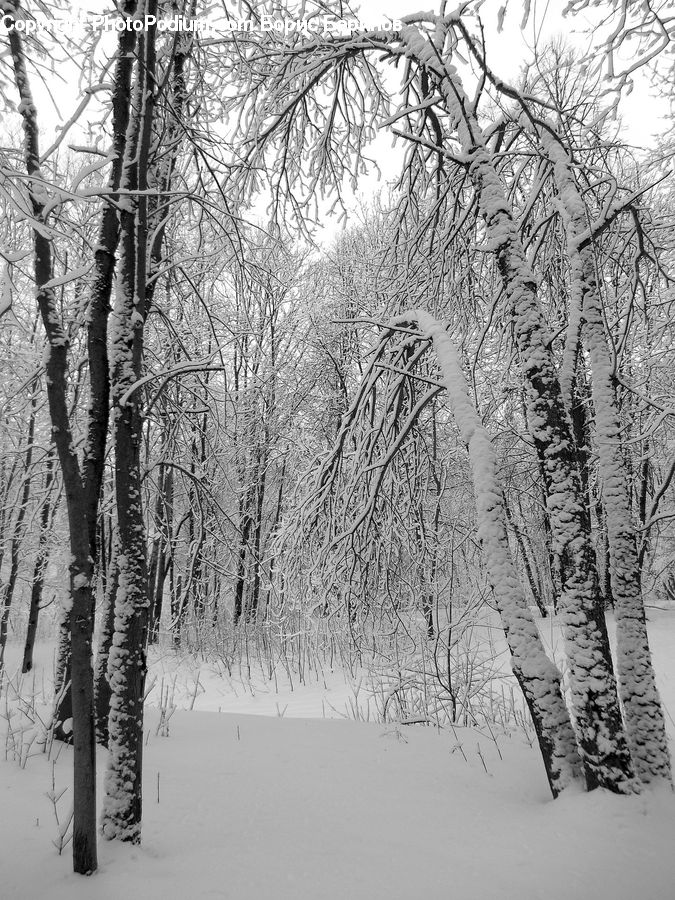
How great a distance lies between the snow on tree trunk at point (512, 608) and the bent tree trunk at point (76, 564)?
202 cm

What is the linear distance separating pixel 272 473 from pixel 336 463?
1221cm

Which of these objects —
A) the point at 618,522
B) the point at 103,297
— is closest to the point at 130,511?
the point at 103,297

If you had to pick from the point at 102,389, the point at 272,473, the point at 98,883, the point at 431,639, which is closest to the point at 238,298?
the point at 102,389

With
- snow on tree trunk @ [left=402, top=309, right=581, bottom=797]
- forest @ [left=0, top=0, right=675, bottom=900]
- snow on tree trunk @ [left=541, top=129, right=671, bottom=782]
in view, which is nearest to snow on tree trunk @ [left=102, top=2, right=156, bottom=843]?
forest @ [left=0, top=0, right=675, bottom=900]

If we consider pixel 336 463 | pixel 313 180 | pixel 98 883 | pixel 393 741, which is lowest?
pixel 393 741

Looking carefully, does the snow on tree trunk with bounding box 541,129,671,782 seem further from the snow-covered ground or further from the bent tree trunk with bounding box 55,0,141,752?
the bent tree trunk with bounding box 55,0,141,752

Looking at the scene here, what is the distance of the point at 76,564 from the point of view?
6.61 feet

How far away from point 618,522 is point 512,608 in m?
0.87

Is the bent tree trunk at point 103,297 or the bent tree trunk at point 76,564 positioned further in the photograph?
the bent tree trunk at point 103,297

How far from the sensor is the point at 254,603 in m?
15.0

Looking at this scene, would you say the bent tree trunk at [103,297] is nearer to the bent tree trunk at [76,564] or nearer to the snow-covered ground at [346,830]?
the bent tree trunk at [76,564]

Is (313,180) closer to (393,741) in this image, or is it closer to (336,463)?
(336,463)

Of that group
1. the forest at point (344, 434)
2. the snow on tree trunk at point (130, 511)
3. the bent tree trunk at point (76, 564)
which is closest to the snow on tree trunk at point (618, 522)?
the forest at point (344, 434)

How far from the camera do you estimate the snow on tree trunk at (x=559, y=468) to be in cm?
253
